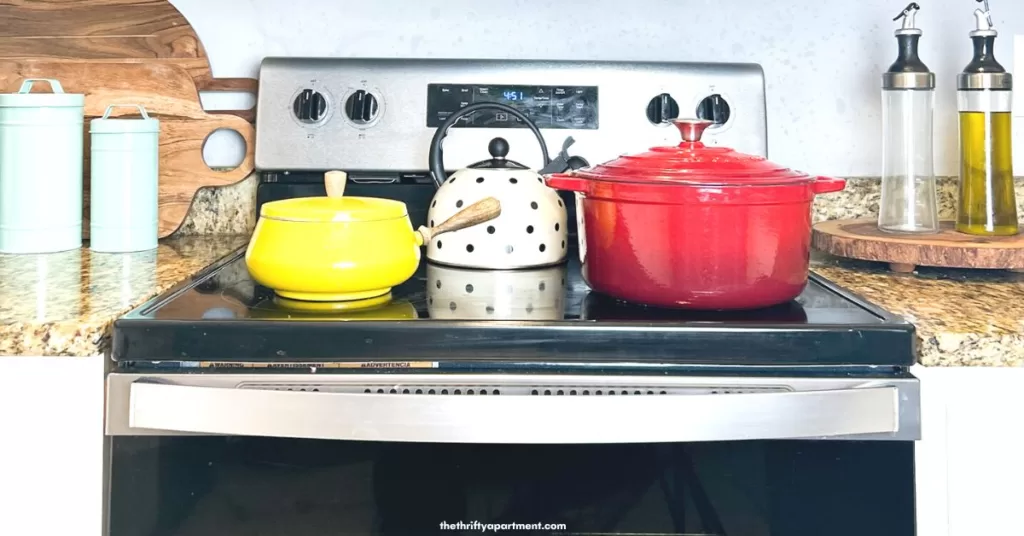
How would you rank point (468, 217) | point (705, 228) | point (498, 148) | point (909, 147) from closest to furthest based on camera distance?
point (705, 228)
point (468, 217)
point (498, 148)
point (909, 147)

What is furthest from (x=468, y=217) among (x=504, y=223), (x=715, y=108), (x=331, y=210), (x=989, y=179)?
(x=989, y=179)

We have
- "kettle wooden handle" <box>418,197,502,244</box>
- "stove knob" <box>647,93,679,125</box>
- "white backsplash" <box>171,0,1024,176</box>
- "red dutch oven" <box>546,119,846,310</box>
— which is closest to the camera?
"red dutch oven" <box>546,119,846,310</box>

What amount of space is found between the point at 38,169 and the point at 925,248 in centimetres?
118

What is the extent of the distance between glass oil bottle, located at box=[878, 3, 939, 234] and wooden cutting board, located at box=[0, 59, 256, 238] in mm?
978

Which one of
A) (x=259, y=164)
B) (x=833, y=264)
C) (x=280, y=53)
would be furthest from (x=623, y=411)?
(x=280, y=53)

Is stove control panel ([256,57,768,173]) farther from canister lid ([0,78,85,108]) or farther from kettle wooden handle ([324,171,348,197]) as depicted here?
kettle wooden handle ([324,171,348,197])

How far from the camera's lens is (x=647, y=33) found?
145 centimetres

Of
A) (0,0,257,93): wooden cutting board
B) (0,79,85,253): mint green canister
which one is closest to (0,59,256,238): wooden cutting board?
(0,0,257,93): wooden cutting board

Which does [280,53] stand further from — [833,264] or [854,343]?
[854,343]

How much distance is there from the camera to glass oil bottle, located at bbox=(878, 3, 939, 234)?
4.09 ft

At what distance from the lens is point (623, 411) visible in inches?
30.7

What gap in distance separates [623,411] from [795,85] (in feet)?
2.93

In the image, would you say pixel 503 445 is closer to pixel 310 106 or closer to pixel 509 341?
pixel 509 341

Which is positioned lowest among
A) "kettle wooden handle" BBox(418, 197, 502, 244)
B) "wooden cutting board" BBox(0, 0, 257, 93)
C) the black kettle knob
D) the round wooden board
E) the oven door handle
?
the oven door handle
